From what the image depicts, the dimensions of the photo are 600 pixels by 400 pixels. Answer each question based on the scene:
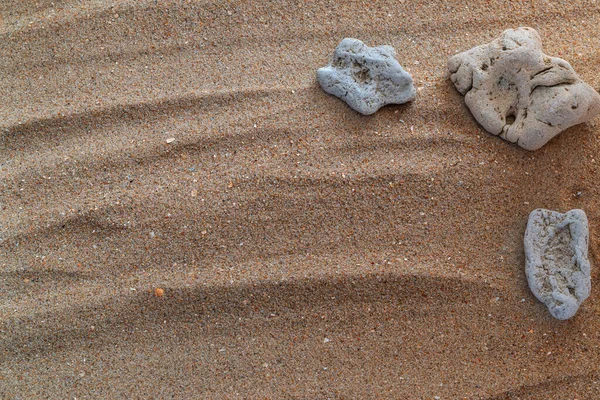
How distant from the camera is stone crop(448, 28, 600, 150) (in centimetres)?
155

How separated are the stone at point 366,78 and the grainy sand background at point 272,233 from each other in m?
0.05

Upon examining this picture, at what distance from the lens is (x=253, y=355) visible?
152 centimetres

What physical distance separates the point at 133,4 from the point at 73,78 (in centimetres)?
35

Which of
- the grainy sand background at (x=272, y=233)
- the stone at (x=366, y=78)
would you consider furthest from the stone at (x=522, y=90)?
the stone at (x=366, y=78)

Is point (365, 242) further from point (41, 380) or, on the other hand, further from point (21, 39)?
point (21, 39)

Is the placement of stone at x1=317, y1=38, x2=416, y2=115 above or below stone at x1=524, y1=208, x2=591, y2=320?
above

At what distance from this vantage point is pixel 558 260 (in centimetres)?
155

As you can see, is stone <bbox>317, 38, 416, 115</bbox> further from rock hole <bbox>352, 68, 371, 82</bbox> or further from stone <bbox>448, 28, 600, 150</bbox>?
stone <bbox>448, 28, 600, 150</bbox>

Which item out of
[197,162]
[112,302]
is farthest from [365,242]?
[112,302]

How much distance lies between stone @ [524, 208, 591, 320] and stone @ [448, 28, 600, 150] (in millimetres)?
245

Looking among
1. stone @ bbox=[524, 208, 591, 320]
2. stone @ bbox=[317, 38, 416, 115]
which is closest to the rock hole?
stone @ bbox=[317, 38, 416, 115]

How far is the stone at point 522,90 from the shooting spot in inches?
61.0

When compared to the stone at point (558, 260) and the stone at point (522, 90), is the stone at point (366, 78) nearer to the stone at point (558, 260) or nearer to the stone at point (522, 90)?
the stone at point (522, 90)

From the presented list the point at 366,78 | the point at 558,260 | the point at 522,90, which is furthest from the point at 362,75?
the point at 558,260
